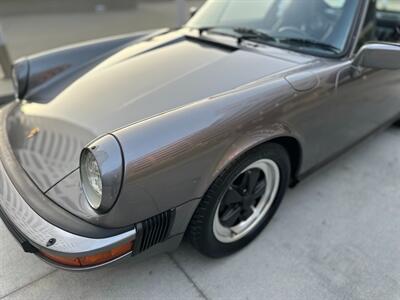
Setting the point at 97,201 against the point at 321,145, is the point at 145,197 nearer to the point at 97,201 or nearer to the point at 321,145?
the point at 97,201

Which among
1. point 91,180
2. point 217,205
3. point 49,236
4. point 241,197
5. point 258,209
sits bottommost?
point 258,209

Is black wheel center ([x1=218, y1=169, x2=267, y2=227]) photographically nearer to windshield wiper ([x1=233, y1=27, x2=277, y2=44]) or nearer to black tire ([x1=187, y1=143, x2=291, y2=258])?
black tire ([x1=187, y1=143, x2=291, y2=258])

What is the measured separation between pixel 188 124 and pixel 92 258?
Answer: 0.68 m

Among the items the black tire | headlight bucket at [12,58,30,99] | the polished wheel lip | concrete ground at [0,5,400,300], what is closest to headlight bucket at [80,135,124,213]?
concrete ground at [0,5,400,300]

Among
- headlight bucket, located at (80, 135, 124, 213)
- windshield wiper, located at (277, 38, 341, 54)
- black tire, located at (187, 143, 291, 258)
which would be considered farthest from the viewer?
windshield wiper, located at (277, 38, 341, 54)

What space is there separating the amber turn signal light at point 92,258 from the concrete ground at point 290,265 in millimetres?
136

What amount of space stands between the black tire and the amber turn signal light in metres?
0.39

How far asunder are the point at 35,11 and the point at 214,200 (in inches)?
404

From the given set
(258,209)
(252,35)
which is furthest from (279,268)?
(252,35)

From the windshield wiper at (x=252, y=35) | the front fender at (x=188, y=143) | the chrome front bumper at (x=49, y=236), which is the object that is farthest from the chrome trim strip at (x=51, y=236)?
the windshield wiper at (x=252, y=35)

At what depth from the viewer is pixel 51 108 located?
193 centimetres

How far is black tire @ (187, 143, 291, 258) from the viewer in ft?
5.11

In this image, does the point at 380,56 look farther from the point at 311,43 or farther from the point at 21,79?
the point at 21,79

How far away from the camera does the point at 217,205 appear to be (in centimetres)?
162
